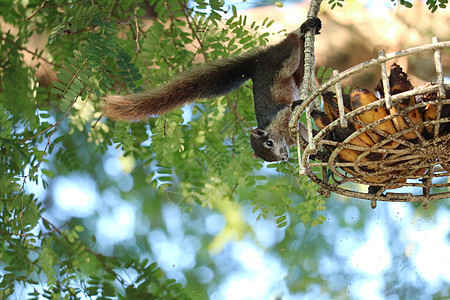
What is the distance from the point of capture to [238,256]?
399 cm

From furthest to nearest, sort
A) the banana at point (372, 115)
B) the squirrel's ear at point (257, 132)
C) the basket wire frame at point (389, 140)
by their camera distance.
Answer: the squirrel's ear at point (257, 132) < the banana at point (372, 115) < the basket wire frame at point (389, 140)

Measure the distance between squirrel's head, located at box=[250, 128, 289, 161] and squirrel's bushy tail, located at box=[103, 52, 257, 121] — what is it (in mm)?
183

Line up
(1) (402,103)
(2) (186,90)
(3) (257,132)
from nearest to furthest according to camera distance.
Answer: (1) (402,103)
(2) (186,90)
(3) (257,132)

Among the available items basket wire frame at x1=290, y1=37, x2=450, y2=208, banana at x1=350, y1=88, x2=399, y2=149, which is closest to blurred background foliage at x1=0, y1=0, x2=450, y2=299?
basket wire frame at x1=290, y1=37, x2=450, y2=208

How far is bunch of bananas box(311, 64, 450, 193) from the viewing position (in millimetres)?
1141

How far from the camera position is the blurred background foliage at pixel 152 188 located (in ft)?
6.97

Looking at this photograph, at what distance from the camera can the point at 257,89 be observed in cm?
196

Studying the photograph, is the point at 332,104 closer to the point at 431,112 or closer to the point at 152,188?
the point at 431,112

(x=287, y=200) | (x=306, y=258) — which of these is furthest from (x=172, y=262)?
(x=287, y=200)

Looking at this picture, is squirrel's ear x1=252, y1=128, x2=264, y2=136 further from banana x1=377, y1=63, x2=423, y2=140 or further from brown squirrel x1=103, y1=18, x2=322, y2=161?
banana x1=377, y1=63, x2=423, y2=140

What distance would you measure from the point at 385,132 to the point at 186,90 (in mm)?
754

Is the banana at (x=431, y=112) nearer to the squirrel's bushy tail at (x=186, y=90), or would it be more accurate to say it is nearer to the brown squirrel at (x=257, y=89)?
the brown squirrel at (x=257, y=89)

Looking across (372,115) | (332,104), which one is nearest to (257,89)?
(332,104)

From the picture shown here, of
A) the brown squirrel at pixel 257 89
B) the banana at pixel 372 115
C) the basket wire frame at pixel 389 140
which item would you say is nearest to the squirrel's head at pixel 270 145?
the brown squirrel at pixel 257 89
